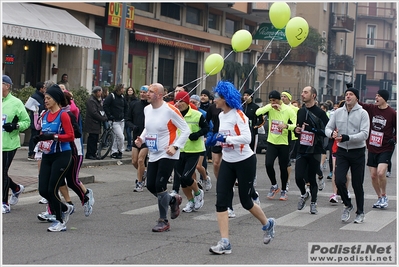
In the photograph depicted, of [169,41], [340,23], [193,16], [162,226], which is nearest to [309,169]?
[162,226]

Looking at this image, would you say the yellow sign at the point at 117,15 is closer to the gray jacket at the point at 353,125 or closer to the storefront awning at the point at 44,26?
the storefront awning at the point at 44,26

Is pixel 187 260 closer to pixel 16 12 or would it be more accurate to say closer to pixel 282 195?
pixel 282 195

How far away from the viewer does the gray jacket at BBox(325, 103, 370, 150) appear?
33.4 ft

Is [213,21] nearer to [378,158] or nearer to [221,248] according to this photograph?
[378,158]

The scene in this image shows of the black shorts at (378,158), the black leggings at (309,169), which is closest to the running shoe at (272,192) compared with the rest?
the black leggings at (309,169)

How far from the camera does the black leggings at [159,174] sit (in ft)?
31.0

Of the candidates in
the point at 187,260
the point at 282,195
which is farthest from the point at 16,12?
the point at 187,260

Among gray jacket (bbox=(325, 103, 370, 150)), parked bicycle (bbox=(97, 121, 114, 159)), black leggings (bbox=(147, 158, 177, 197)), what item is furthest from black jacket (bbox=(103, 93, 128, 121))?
black leggings (bbox=(147, 158, 177, 197))

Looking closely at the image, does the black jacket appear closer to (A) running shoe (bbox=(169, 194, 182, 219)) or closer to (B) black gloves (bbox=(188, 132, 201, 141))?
(B) black gloves (bbox=(188, 132, 201, 141))

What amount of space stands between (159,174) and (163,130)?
540mm

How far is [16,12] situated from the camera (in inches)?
879

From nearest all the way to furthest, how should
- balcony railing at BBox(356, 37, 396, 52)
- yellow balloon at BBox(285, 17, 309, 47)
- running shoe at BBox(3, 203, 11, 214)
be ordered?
running shoe at BBox(3, 203, 11, 214), yellow balloon at BBox(285, 17, 309, 47), balcony railing at BBox(356, 37, 396, 52)

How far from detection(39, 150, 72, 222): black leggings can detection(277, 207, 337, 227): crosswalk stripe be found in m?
2.87

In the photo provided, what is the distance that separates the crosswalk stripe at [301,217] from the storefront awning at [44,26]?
12014mm
